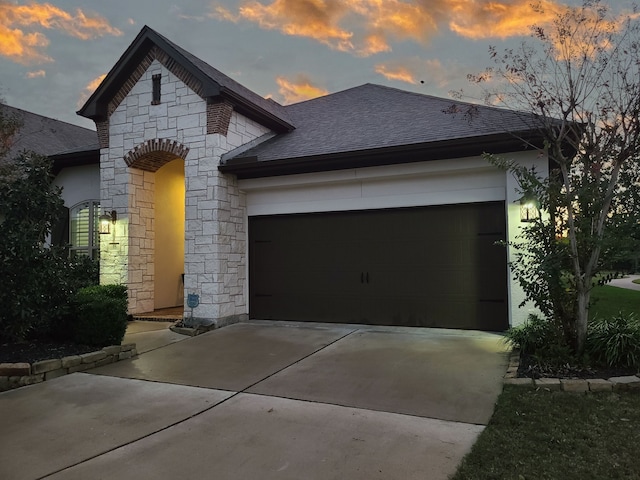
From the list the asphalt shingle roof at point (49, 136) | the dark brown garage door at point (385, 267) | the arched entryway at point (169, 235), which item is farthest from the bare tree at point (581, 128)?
the asphalt shingle roof at point (49, 136)

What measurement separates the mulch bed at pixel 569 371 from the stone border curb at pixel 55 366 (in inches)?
215

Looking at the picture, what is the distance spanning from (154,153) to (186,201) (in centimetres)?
149

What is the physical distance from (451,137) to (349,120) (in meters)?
3.58

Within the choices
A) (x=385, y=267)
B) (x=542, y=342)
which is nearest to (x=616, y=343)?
(x=542, y=342)

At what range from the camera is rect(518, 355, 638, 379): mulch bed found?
4.76m

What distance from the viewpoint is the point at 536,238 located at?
565 cm

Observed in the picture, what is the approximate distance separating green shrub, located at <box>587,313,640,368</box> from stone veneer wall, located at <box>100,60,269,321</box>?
6.43 m

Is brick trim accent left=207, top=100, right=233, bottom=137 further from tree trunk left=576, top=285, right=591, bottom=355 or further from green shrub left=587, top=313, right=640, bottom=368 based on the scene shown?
green shrub left=587, top=313, right=640, bottom=368

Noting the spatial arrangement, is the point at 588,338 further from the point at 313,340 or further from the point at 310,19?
the point at 310,19

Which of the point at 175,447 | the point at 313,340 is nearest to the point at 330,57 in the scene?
the point at 313,340

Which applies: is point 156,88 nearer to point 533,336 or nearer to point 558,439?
point 533,336

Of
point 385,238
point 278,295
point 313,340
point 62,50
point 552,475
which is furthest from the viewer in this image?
point 62,50

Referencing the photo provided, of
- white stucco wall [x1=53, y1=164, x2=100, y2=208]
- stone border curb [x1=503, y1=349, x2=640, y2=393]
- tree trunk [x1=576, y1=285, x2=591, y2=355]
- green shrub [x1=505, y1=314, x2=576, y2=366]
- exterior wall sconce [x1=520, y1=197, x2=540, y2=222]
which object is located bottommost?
stone border curb [x1=503, y1=349, x2=640, y2=393]

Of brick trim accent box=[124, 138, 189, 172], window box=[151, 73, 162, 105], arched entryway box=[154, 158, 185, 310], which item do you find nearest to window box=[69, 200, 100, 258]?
arched entryway box=[154, 158, 185, 310]
